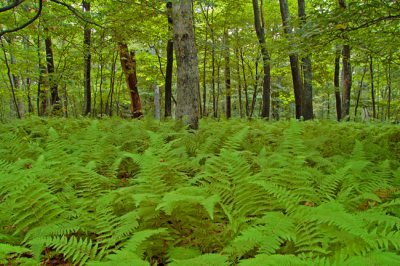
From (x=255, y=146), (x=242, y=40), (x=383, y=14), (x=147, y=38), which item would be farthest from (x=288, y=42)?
(x=242, y=40)

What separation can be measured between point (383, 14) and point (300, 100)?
6635 mm

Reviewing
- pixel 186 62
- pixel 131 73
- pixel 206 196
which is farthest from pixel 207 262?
pixel 131 73

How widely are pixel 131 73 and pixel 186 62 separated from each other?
710 centimetres

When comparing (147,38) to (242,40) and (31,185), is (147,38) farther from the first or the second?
(31,185)

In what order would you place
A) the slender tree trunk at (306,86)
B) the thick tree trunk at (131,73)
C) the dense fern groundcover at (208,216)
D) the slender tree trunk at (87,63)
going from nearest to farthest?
the dense fern groundcover at (208,216) → the slender tree trunk at (87,63) → the slender tree trunk at (306,86) → the thick tree trunk at (131,73)

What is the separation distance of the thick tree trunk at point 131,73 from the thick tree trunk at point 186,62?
20.2 feet

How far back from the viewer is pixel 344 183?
3111 millimetres

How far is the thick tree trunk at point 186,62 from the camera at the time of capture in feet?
21.0

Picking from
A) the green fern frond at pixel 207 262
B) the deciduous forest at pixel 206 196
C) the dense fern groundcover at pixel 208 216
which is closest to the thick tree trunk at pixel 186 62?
the deciduous forest at pixel 206 196

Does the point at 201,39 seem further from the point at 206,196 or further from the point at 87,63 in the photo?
the point at 206,196

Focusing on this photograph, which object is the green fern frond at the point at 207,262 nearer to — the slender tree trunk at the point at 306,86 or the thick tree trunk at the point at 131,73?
the slender tree trunk at the point at 306,86

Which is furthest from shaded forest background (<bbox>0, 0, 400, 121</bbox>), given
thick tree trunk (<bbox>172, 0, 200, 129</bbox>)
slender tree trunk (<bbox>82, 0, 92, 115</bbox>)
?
thick tree trunk (<bbox>172, 0, 200, 129</bbox>)

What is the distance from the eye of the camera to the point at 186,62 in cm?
657

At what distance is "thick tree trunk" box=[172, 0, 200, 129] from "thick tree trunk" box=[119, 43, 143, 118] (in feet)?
20.2
